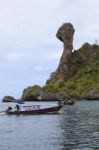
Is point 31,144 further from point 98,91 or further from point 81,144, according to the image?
point 98,91

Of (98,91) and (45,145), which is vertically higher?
(98,91)

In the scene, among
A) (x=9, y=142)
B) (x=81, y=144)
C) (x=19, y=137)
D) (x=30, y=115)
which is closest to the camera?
(x=81, y=144)

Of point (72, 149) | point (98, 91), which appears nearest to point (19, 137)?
point (72, 149)

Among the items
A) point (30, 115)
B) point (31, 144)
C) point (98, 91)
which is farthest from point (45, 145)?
point (98, 91)

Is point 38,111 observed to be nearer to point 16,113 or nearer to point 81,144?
point 16,113

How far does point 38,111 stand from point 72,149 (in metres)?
52.4

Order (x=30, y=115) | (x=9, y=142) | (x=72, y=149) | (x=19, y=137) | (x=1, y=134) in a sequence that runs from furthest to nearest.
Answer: (x=30, y=115) < (x=1, y=134) < (x=19, y=137) < (x=9, y=142) < (x=72, y=149)

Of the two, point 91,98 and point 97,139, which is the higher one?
point 91,98

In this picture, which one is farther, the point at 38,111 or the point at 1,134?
the point at 38,111

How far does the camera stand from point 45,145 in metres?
45.9

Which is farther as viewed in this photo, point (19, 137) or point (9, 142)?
point (19, 137)

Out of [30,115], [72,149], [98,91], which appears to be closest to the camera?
[72,149]

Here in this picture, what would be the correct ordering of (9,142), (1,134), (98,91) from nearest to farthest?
(9,142) → (1,134) → (98,91)

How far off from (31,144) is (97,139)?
7.43 meters
